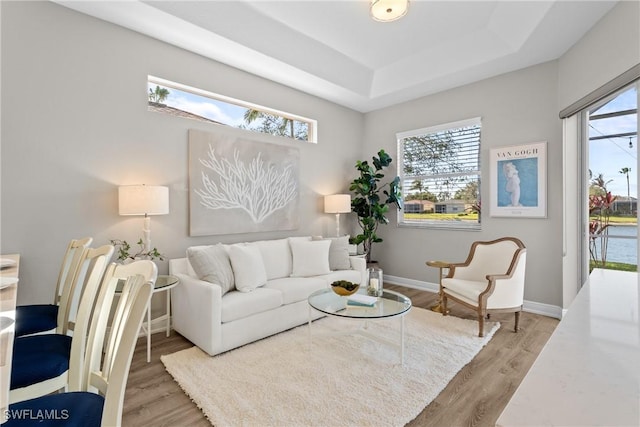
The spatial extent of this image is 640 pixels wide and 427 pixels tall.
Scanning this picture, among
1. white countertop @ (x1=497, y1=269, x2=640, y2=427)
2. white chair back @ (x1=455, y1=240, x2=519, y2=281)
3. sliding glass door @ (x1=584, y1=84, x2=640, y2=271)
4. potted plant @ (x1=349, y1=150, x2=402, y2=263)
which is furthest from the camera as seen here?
potted plant @ (x1=349, y1=150, x2=402, y2=263)

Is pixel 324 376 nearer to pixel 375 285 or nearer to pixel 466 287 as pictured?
pixel 375 285

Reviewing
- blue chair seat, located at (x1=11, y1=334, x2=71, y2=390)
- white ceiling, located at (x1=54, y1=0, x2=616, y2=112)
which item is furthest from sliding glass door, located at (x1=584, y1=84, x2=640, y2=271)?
blue chair seat, located at (x1=11, y1=334, x2=71, y2=390)

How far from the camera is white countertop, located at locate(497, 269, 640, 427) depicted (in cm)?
48

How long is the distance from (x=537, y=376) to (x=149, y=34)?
386 cm

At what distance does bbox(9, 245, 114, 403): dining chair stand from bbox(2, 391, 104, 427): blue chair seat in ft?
0.89

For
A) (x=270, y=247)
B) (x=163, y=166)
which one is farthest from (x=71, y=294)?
(x=270, y=247)

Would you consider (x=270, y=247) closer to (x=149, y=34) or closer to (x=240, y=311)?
(x=240, y=311)

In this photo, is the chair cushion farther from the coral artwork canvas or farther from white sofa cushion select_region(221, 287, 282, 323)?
the coral artwork canvas

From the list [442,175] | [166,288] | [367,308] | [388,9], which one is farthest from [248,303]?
[442,175]

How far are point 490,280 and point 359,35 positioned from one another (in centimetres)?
308

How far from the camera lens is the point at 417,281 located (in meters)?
4.79

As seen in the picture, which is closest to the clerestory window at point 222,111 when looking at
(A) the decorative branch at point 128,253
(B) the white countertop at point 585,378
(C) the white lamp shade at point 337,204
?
(C) the white lamp shade at point 337,204

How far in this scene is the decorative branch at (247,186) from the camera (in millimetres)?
3541

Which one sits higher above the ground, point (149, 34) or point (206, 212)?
point (149, 34)
